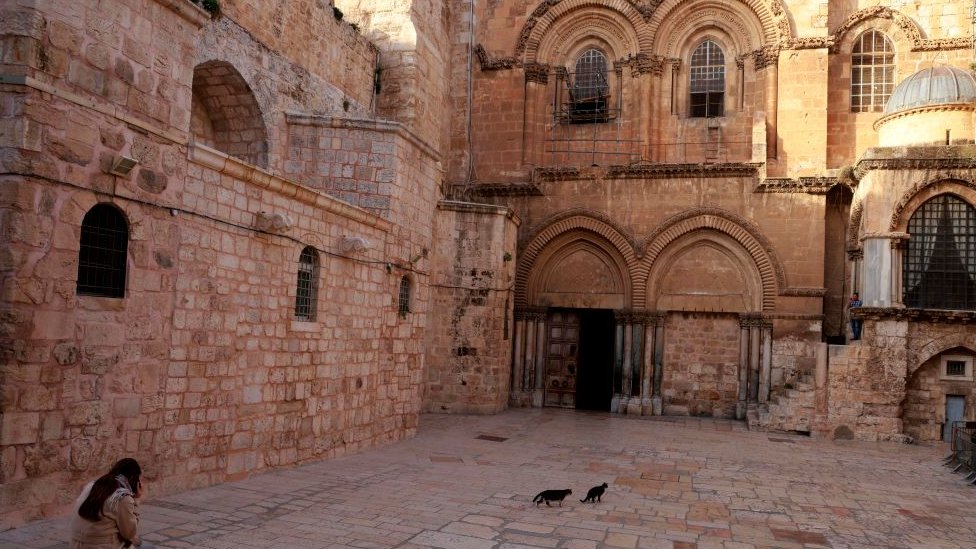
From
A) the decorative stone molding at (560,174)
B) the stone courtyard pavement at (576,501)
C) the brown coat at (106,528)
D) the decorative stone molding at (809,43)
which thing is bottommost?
the stone courtyard pavement at (576,501)

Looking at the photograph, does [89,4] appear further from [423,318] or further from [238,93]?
[423,318]

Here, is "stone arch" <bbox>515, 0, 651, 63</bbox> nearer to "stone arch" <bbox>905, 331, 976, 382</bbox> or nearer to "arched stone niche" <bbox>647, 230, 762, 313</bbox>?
"arched stone niche" <bbox>647, 230, 762, 313</bbox>

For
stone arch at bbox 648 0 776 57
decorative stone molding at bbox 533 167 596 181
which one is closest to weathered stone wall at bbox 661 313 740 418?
decorative stone molding at bbox 533 167 596 181

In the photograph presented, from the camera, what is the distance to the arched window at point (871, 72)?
60.4 ft

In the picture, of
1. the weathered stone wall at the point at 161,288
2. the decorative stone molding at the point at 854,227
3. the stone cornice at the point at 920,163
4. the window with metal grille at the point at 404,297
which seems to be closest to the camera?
the weathered stone wall at the point at 161,288

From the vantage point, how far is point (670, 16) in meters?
19.6

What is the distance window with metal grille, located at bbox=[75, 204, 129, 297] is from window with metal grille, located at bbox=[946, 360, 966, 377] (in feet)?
50.2

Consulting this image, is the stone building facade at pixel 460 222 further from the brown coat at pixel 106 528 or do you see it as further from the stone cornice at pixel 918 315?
the brown coat at pixel 106 528

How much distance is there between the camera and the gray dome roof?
51.8ft

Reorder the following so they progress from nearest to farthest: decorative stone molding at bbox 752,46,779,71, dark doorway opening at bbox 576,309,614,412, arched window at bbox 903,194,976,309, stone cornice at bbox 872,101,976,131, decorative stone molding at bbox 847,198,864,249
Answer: arched window at bbox 903,194,976,309
stone cornice at bbox 872,101,976,131
decorative stone molding at bbox 847,198,864,249
decorative stone molding at bbox 752,46,779,71
dark doorway opening at bbox 576,309,614,412

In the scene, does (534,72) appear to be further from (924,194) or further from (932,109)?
(924,194)

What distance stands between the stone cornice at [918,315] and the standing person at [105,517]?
14.7 m

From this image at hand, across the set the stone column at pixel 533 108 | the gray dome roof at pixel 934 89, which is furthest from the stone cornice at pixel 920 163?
the stone column at pixel 533 108

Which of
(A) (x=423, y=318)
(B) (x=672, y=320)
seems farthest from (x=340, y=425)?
(B) (x=672, y=320)
